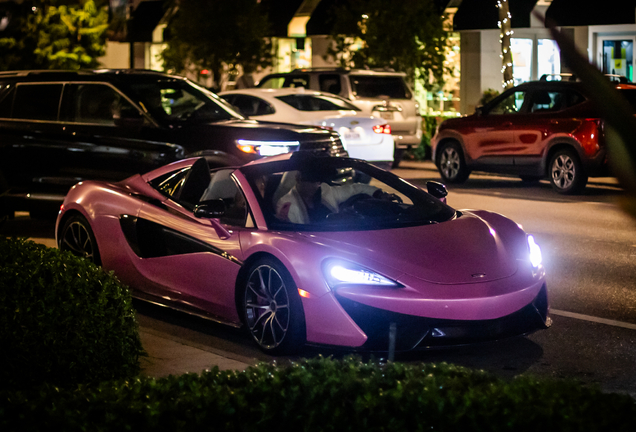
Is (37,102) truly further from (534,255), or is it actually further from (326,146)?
(534,255)

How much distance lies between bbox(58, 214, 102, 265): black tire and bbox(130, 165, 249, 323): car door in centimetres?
72

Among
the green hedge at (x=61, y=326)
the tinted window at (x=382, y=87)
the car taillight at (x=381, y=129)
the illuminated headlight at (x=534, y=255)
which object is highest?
the tinted window at (x=382, y=87)

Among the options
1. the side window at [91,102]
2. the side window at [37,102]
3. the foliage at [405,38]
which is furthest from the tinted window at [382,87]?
the side window at [37,102]

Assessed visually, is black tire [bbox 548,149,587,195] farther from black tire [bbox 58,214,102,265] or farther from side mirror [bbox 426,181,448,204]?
black tire [bbox 58,214,102,265]

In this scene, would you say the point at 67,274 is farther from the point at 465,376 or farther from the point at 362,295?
the point at 465,376

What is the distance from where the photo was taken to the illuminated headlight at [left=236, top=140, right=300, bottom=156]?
11164 millimetres

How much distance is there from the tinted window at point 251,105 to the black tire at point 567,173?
16.8 feet

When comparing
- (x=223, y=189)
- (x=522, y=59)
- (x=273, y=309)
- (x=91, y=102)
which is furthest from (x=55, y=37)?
(x=273, y=309)

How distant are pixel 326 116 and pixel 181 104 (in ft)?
15.8

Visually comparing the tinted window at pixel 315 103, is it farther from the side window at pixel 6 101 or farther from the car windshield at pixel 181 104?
the side window at pixel 6 101

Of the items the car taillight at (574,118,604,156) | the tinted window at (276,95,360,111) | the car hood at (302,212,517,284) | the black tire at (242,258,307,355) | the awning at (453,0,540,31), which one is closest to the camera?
the car hood at (302,212,517,284)

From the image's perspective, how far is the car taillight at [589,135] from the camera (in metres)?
15.4

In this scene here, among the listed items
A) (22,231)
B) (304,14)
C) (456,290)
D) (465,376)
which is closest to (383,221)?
(456,290)

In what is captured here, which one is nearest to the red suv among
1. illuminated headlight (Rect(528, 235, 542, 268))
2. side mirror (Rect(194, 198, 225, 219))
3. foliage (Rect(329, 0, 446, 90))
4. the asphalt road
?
the asphalt road
